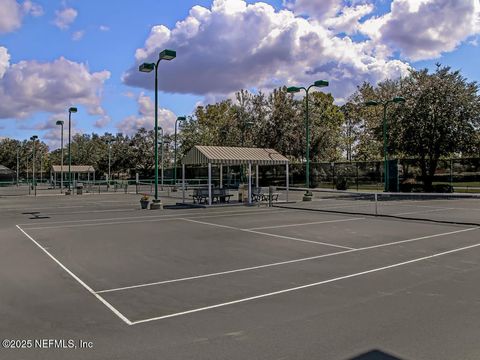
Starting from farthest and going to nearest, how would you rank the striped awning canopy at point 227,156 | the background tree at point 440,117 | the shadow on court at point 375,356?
the background tree at point 440,117
the striped awning canopy at point 227,156
the shadow on court at point 375,356

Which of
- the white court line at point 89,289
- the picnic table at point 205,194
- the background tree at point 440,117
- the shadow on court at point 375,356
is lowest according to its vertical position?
the white court line at point 89,289

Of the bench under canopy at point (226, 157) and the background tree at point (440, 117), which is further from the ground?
the background tree at point (440, 117)

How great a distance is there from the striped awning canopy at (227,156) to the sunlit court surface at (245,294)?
39.3 feet

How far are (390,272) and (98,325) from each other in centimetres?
526

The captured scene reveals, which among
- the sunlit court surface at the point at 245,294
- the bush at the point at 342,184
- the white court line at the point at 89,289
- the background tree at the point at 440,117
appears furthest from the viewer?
the bush at the point at 342,184

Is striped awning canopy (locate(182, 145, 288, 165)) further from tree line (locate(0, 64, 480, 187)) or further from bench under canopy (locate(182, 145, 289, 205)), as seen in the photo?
tree line (locate(0, 64, 480, 187))

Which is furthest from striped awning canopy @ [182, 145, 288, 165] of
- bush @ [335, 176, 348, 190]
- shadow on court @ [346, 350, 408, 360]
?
shadow on court @ [346, 350, 408, 360]

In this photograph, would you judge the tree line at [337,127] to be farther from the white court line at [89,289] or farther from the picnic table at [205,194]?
the white court line at [89,289]

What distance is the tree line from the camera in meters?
33.2

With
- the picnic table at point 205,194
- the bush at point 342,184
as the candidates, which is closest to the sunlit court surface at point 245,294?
the picnic table at point 205,194

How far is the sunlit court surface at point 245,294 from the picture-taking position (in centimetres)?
474

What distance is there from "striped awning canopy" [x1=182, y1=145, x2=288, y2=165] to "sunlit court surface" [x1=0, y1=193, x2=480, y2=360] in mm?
11973

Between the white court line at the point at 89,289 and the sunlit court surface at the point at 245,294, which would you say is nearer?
the sunlit court surface at the point at 245,294

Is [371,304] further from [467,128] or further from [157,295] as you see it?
[467,128]
